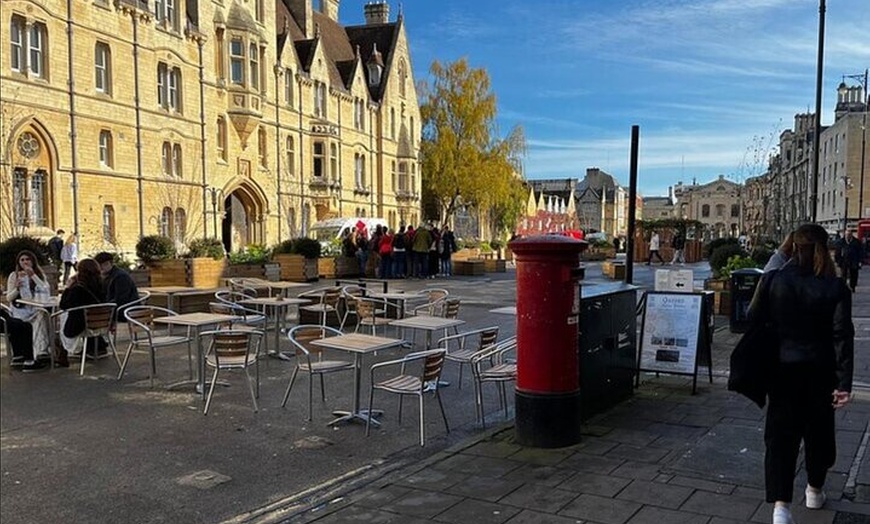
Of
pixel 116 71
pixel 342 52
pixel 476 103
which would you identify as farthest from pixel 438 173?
pixel 116 71

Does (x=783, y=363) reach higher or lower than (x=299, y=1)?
lower

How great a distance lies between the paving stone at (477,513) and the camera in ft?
14.4

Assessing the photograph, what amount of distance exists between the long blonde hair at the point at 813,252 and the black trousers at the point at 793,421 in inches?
22.4

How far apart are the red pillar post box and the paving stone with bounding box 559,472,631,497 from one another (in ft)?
2.40

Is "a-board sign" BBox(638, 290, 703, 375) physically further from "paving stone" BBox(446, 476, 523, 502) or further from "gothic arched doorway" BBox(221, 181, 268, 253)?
"gothic arched doorway" BBox(221, 181, 268, 253)

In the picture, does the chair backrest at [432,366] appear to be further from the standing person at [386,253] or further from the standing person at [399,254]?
the standing person at [399,254]

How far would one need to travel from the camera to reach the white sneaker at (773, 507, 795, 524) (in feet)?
13.6

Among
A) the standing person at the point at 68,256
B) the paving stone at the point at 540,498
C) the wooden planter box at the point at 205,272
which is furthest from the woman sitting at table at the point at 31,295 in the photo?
the standing person at the point at 68,256

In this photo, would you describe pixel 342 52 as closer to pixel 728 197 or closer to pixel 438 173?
pixel 438 173

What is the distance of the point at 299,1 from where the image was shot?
44.5 m

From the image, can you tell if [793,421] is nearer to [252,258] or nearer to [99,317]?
[99,317]

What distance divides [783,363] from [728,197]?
14735 cm

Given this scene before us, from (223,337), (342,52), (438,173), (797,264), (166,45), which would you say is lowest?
(223,337)

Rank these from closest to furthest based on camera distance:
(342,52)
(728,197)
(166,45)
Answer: (166,45)
(342,52)
(728,197)
